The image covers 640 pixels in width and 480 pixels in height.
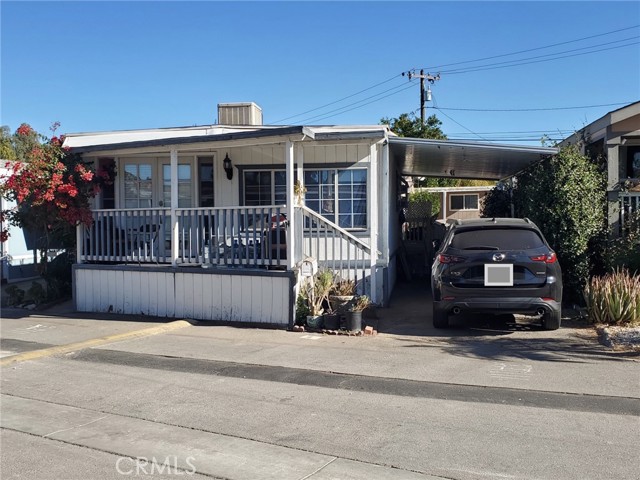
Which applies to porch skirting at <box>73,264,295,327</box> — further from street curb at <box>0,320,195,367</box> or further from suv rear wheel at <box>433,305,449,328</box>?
suv rear wheel at <box>433,305,449,328</box>

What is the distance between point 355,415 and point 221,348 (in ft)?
11.3

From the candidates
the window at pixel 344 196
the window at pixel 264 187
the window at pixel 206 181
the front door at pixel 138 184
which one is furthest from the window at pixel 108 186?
the window at pixel 344 196

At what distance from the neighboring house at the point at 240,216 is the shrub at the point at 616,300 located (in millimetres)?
2818

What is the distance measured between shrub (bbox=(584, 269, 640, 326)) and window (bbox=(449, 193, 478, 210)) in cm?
2338

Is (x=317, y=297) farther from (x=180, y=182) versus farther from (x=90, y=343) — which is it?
(x=180, y=182)

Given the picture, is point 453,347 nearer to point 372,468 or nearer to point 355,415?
point 355,415

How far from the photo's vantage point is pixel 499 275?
7.93 meters

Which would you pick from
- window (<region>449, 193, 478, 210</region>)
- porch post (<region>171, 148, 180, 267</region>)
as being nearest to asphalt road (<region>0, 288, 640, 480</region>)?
porch post (<region>171, 148, 180, 267</region>)

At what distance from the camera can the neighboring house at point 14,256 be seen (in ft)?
48.8

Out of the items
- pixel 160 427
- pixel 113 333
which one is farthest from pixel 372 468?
pixel 113 333

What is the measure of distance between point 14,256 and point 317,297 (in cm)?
987

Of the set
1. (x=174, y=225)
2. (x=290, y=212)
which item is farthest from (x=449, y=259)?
(x=174, y=225)

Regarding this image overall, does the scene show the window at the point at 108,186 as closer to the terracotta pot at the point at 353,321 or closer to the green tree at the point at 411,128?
the terracotta pot at the point at 353,321

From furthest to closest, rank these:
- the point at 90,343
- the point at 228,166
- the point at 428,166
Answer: the point at 428,166 < the point at 228,166 < the point at 90,343
